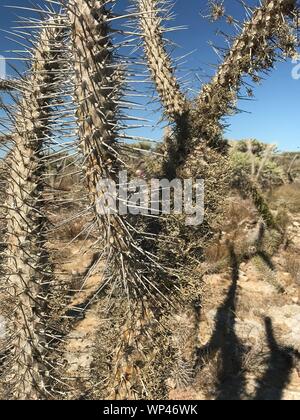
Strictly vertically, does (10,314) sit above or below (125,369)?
above

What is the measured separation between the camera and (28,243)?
2584mm

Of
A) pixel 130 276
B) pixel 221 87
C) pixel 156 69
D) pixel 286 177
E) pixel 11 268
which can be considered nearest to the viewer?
pixel 130 276

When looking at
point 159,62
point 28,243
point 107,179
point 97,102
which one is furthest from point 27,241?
point 159,62

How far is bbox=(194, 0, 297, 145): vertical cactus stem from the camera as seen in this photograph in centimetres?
252

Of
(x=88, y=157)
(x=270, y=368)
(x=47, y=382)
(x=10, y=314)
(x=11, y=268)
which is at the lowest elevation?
(x=270, y=368)

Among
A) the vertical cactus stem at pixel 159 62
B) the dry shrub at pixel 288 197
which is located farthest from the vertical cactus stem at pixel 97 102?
the dry shrub at pixel 288 197

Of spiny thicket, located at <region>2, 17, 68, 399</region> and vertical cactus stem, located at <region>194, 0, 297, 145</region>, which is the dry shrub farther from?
spiny thicket, located at <region>2, 17, 68, 399</region>

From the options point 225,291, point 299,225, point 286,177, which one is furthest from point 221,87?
point 286,177

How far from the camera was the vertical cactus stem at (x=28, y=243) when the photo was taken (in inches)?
101

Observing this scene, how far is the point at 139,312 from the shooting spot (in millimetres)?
2594

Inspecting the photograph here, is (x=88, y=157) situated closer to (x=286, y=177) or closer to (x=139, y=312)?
(x=139, y=312)

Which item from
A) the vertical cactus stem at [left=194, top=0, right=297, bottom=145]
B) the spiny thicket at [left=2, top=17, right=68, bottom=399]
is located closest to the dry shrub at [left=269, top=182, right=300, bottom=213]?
the vertical cactus stem at [left=194, top=0, right=297, bottom=145]

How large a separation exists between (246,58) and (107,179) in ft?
4.38

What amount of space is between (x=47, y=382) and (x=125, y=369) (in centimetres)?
50
